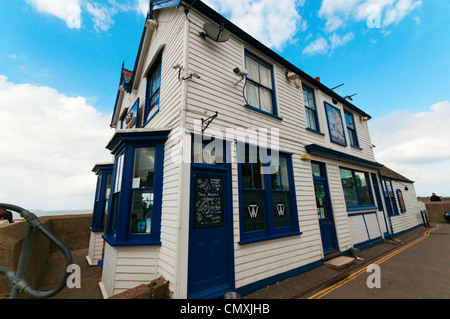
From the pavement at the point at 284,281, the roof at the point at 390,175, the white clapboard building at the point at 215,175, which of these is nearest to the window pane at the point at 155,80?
the white clapboard building at the point at 215,175

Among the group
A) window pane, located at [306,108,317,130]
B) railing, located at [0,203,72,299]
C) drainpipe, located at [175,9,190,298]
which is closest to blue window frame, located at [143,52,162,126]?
drainpipe, located at [175,9,190,298]

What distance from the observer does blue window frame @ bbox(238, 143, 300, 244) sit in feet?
16.7

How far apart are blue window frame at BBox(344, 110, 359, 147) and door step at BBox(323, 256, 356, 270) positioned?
667 cm

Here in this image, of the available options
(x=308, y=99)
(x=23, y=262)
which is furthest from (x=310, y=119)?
(x=23, y=262)

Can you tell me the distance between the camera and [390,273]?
219 inches

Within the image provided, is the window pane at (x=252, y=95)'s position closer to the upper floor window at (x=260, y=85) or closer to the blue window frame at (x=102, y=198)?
the upper floor window at (x=260, y=85)

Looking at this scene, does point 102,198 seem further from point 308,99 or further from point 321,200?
point 308,99

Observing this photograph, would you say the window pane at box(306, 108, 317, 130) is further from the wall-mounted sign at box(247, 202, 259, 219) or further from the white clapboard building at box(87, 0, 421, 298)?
the wall-mounted sign at box(247, 202, 259, 219)

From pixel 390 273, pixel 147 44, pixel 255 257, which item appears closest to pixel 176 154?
pixel 255 257

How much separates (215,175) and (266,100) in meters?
3.64

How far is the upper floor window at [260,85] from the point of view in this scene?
20.6 ft

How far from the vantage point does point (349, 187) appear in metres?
8.82
